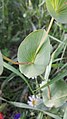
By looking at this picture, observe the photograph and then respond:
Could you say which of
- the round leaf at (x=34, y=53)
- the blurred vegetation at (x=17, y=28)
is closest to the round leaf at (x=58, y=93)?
the round leaf at (x=34, y=53)

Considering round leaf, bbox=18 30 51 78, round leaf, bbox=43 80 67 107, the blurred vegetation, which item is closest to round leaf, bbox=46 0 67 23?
round leaf, bbox=18 30 51 78

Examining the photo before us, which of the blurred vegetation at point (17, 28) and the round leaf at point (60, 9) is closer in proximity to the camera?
the round leaf at point (60, 9)

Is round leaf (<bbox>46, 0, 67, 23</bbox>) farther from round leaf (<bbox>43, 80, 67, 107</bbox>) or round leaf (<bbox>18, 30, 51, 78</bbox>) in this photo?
round leaf (<bbox>43, 80, 67, 107</bbox>)

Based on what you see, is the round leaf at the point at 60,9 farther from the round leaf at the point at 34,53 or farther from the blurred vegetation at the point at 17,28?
the blurred vegetation at the point at 17,28

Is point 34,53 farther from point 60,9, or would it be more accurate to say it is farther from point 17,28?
point 17,28

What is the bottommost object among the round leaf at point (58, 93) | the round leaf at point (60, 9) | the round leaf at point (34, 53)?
the round leaf at point (58, 93)

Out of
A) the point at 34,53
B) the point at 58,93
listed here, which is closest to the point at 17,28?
the point at 58,93

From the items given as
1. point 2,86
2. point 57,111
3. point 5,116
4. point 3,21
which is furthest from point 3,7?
point 57,111

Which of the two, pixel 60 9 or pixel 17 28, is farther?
pixel 17 28
